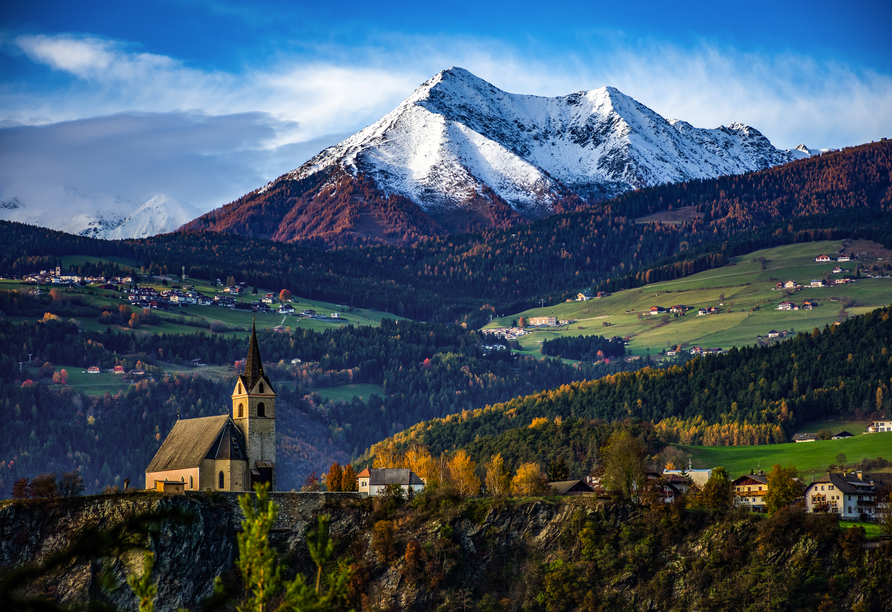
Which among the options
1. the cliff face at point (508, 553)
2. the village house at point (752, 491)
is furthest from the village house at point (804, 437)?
the cliff face at point (508, 553)

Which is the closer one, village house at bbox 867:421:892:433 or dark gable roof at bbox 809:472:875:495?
dark gable roof at bbox 809:472:875:495

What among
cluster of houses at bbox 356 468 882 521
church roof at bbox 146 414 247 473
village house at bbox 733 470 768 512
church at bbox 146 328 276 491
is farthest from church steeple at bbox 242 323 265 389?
village house at bbox 733 470 768 512

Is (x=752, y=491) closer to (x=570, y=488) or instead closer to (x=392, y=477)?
(x=570, y=488)

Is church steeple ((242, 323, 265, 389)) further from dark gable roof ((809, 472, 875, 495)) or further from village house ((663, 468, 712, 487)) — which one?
dark gable roof ((809, 472, 875, 495))

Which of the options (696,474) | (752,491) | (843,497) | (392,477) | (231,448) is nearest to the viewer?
(231,448)

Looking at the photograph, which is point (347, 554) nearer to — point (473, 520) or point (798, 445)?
point (473, 520)

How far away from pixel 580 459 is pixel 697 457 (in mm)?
19440

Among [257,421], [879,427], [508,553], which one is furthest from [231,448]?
[879,427]

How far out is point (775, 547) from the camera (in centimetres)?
11419

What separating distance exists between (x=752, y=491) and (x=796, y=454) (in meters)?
34.7

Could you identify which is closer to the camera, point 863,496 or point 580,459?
point 863,496

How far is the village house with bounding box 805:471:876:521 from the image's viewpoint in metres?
132

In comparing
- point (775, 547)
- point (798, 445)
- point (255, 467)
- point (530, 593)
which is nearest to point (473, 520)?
point (530, 593)

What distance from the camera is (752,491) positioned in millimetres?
139625
